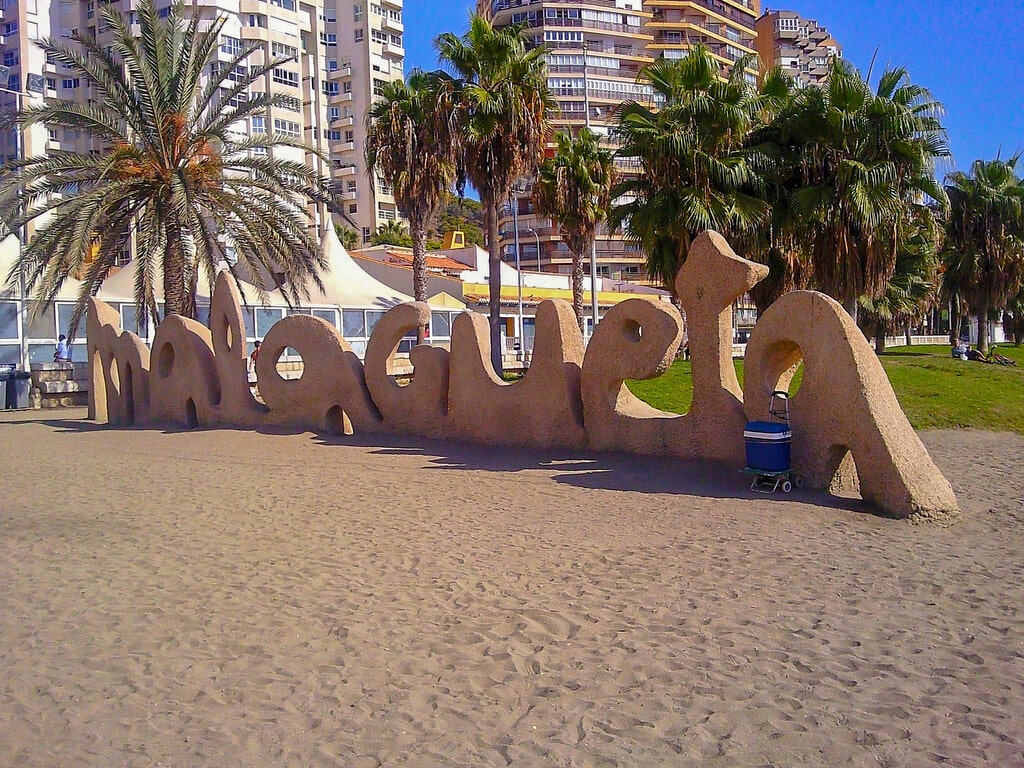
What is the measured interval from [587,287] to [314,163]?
1201 inches

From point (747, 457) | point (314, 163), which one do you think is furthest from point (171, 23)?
point (314, 163)

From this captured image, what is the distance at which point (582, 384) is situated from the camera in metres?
12.5

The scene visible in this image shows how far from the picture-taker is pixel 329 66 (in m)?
77.1

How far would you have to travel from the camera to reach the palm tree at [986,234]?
38156mm

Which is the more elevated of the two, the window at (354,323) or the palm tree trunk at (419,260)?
the palm tree trunk at (419,260)

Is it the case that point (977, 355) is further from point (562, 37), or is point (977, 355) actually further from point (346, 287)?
point (562, 37)

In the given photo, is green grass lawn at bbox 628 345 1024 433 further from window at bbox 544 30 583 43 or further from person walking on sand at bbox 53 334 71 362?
window at bbox 544 30 583 43

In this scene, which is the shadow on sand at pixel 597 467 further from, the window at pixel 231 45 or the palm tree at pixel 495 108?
the window at pixel 231 45

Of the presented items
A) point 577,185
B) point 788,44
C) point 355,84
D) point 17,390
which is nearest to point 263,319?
point 17,390

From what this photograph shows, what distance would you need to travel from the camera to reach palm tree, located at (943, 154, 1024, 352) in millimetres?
38156

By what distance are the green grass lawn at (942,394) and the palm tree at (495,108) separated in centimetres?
548

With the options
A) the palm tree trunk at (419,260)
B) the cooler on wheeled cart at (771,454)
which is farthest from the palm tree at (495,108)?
the cooler on wheeled cart at (771,454)

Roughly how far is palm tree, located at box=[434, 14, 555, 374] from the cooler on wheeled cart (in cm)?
1476

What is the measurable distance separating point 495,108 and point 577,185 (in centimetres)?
933
